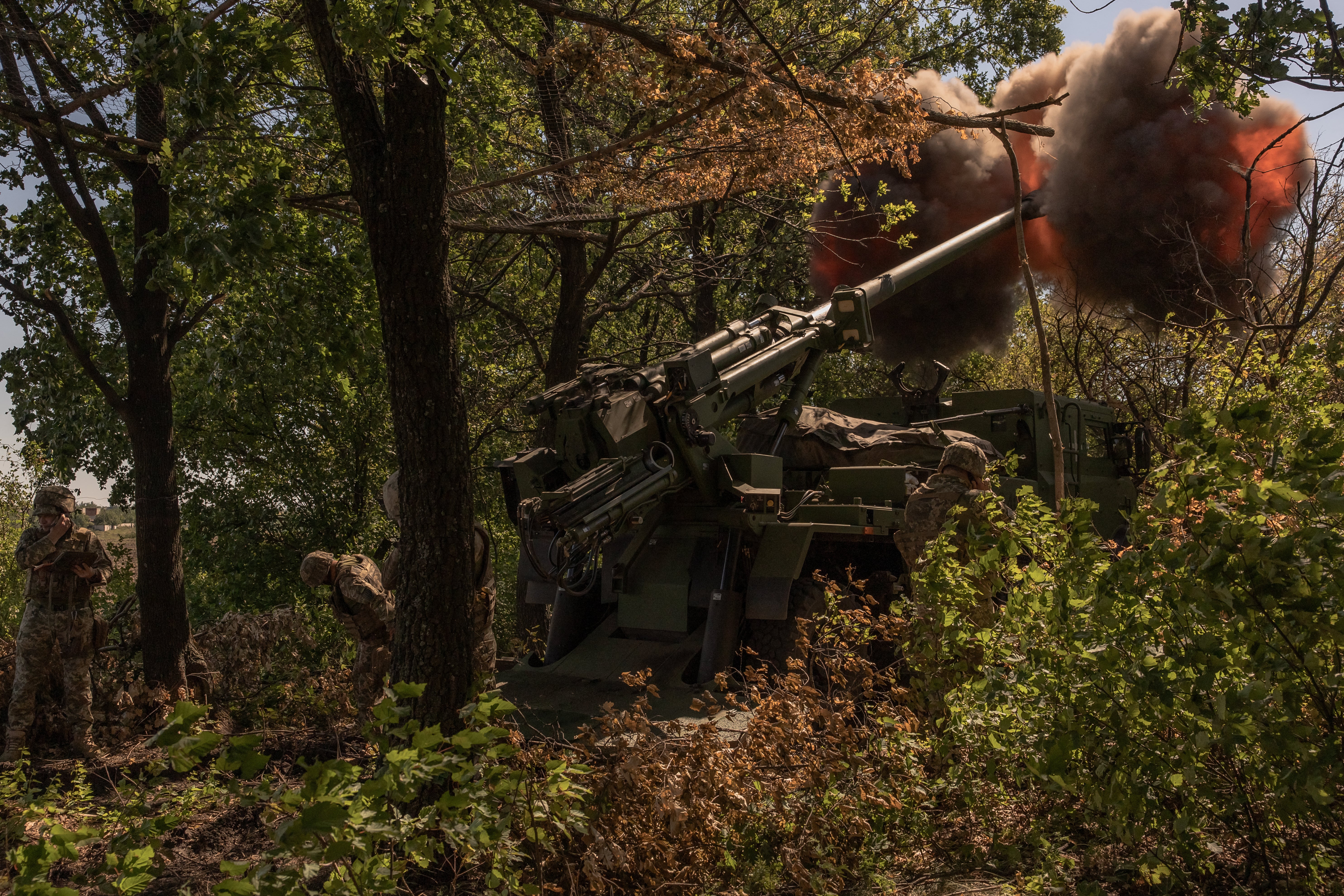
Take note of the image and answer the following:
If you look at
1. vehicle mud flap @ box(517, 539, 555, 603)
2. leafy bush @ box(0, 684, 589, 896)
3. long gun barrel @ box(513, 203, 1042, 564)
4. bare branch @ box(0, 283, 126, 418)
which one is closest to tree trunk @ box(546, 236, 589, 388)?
long gun barrel @ box(513, 203, 1042, 564)

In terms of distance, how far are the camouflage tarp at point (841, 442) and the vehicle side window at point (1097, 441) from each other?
5.66ft

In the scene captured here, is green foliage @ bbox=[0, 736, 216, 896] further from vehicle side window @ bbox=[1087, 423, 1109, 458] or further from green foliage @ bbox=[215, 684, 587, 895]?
vehicle side window @ bbox=[1087, 423, 1109, 458]

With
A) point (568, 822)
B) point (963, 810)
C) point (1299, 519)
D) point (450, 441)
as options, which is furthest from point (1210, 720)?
point (450, 441)

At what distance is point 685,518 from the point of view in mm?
7934

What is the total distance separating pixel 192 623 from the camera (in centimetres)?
1450

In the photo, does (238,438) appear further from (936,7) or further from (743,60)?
(936,7)

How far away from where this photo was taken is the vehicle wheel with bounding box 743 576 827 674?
7324mm

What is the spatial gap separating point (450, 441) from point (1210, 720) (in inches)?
129

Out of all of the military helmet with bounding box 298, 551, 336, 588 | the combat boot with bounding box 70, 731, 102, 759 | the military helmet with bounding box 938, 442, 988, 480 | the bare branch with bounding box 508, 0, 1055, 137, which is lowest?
the combat boot with bounding box 70, 731, 102, 759

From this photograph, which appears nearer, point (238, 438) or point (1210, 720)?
point (1210, 720)

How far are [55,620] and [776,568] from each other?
5236mm

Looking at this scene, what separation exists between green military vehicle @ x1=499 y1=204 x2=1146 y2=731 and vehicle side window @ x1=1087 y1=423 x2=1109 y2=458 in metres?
2.02

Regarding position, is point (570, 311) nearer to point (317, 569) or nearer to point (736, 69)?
point (317, 569)

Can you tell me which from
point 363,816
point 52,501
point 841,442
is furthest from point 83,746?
point 841,442
